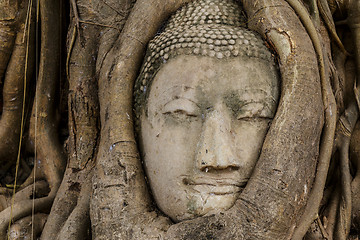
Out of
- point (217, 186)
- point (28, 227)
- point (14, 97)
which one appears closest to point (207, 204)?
point (217, 186)

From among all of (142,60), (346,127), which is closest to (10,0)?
(142,60)

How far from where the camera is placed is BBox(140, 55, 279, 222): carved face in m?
1.86

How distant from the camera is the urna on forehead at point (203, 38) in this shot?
78.2 inches

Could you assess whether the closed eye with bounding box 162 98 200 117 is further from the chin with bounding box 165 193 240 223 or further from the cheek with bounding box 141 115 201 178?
the chin with bounding box 165 193 240 223

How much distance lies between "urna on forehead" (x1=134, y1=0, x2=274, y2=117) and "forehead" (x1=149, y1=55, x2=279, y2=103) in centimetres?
3

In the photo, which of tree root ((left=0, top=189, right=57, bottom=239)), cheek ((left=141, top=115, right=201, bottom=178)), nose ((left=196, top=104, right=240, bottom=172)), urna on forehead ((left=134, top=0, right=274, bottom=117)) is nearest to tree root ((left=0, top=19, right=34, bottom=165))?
tree root ((left=0, top=189, right=57, bottom=239))

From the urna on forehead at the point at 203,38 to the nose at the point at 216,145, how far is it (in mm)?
279

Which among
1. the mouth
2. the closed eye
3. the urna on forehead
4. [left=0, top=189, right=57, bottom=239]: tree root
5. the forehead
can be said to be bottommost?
[left=0, top=189, right=57, bottom=239]: tree root

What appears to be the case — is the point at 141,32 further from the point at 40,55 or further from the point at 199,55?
the point at 40,55

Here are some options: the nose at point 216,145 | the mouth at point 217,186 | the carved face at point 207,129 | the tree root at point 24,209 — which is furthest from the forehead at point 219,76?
the tree root at point 24,209

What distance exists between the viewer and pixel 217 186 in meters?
1.86

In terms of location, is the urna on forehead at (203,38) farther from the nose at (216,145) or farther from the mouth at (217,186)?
the mouth at (217,186)

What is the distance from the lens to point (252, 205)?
5.79ft

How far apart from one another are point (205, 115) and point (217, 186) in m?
0.29
